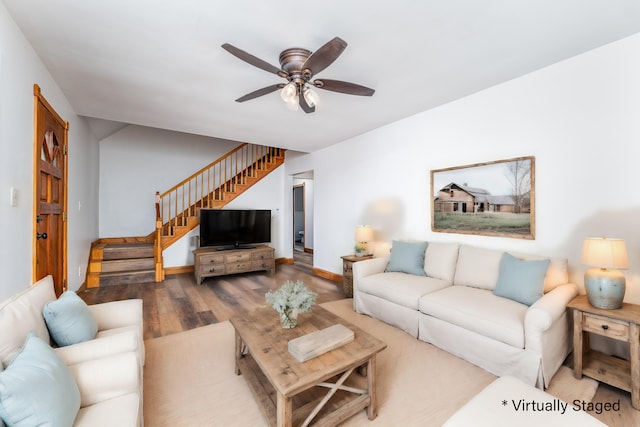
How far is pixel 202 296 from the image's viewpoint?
4.10m

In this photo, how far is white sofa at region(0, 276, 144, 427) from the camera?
1212mm

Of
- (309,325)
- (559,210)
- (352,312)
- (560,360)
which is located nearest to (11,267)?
(309,325)

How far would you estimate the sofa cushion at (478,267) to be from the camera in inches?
105

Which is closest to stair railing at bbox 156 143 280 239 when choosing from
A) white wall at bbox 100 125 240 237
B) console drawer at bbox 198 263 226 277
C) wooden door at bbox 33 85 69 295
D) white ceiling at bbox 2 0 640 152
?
white wall at bbox 100 125 240 237

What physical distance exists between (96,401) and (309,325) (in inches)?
48.4

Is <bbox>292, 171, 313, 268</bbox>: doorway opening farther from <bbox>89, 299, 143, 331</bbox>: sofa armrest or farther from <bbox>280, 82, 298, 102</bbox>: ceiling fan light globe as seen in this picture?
<bbox>89, 299, 143, 331</bbox>: sofa armrest

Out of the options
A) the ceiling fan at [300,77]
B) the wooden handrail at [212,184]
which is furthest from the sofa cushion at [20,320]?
the wooden handrail at [212,184]

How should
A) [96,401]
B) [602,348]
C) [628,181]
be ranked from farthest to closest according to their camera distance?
[602,348], [628,181], [96,401]

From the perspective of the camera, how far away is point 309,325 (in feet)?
6.73

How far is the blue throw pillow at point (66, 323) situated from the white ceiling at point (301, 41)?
72.6 inches

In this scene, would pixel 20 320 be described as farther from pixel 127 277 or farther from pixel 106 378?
pixel 127 277

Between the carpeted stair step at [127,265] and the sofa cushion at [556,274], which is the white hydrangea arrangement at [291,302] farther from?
the carpeted stair step at [127,265]

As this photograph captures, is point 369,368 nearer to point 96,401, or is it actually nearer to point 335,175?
point 96,401

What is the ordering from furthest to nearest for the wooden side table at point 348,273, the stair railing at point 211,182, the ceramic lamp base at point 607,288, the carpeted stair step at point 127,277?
the stair railing at point 211,182 < the carpeted stair step at point 127,277 < the wooden side table at point 348,273 < the ceramic lamp base at point 607,288
